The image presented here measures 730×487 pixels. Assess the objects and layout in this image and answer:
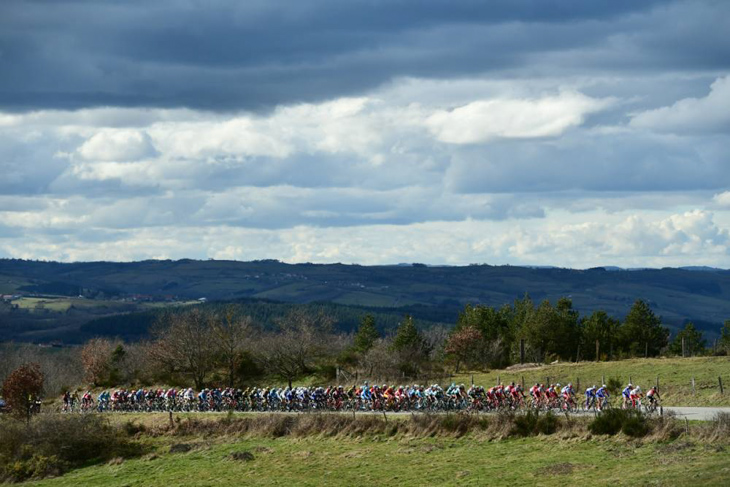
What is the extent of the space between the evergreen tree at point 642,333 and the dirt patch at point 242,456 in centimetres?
6185

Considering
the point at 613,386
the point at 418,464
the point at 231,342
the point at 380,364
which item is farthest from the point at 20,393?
the point at 613,386

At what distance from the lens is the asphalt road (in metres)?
46.1

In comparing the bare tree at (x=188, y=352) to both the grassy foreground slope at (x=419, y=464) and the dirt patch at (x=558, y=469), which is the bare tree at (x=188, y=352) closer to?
the grassy foreground slope at (x=419, y=464)

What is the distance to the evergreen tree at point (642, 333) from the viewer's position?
10212 cm

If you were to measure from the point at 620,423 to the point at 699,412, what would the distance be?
6.91 meters

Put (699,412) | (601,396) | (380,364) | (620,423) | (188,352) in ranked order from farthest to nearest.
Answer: (188,352), (380,364), (601,396), (699,412), (620,423)

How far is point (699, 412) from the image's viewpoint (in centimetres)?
4919

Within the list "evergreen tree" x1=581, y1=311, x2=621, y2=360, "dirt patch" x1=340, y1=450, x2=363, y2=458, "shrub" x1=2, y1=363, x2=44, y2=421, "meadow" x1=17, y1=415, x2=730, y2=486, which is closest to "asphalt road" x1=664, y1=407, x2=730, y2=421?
"meadow" x1=17, y1=415, x2=730, y2=486

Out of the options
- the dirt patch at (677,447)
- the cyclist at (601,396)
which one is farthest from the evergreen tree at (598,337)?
the dirt patch at (677,447)

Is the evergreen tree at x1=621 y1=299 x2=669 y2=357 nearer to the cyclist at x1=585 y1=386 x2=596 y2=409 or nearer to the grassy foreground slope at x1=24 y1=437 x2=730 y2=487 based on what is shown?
the cyclist at x1=585 y1=386 x2=596 y2=409

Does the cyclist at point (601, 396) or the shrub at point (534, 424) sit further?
the cyclist at point (601, 396)

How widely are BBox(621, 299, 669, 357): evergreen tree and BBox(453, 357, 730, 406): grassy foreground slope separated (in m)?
20.4

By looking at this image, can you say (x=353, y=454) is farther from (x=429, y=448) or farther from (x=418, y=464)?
(x=418, y=464)

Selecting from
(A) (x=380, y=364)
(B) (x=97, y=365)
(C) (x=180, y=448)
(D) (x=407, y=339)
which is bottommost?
(C) (x=180, y=448)
